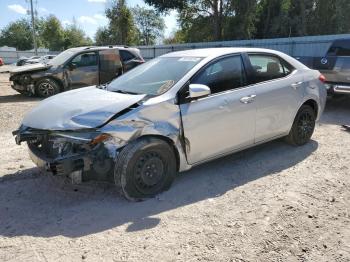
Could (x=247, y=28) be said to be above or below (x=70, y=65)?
above

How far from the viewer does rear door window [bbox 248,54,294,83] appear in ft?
17.2

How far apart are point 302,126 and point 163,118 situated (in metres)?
2.90

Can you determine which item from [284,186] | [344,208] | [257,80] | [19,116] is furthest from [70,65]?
[344,208]

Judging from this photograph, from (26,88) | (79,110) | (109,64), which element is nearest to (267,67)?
(79,110)

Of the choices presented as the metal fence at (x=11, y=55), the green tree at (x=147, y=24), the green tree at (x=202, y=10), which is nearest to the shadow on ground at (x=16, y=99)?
the green tree at (x=202, y=10)

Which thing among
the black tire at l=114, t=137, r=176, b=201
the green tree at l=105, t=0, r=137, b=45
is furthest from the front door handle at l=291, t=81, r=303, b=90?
the green tree at l=105, t=0, r=137, b=45

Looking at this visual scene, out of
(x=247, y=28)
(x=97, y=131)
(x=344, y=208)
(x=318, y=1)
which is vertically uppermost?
(x=318, y=1)

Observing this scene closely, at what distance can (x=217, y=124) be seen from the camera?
4633 mm

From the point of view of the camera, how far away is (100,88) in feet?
16.9

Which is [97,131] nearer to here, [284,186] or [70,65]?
[284,186]

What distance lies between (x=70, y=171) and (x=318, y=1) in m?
33.6

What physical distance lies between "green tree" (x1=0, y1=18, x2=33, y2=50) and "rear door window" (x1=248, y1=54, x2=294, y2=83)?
313 feet

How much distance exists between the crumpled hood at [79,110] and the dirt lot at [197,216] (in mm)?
902

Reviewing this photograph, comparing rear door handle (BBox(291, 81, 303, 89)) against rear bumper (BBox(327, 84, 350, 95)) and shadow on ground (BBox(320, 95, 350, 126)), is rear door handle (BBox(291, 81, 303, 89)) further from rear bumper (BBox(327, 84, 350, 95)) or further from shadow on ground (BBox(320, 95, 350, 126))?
rear bumper (BBox(327, 84, 350, 95))
